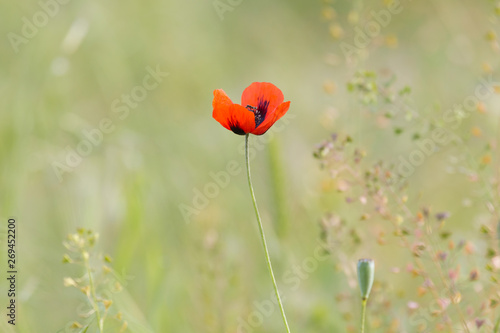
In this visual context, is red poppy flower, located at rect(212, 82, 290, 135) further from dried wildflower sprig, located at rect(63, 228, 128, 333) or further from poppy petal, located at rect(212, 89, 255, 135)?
dried wildflower sprig, located at rect(63, 228, 128, 333)

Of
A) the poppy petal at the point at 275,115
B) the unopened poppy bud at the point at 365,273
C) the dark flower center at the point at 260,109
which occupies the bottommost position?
the unopened poppy bud at the point at 365,273

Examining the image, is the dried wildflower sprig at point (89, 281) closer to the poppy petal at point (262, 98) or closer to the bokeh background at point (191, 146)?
the bokeh background at point (191, 146)

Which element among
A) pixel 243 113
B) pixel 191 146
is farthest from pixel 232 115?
pixel 191 146

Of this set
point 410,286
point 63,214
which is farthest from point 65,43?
point 410,286

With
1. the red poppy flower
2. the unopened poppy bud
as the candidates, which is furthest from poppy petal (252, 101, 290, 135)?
the unopened poppy bud

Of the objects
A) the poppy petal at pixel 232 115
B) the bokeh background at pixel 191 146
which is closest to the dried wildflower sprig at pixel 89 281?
the bokeh background at pixel 191 146

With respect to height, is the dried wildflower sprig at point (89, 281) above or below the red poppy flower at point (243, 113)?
below

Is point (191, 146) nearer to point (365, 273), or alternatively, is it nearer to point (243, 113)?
point (243, 113)
